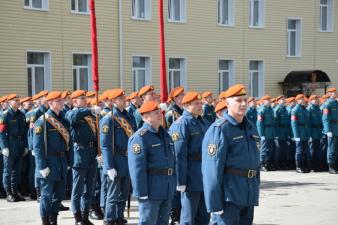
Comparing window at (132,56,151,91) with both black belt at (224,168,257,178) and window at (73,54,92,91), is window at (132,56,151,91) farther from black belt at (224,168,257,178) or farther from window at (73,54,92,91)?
black belt at (224,168,257,178)

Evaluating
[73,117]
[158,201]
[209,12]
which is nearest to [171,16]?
[209,12]

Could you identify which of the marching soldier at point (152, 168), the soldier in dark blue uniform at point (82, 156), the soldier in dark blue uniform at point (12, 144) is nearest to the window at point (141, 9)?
the soldier in dark blue uniform at point (12, 144)

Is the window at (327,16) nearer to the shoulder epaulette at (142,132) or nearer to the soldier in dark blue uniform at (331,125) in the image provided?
the soldier in dark blue uniform at (331,125)

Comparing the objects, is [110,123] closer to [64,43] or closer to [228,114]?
[228,114]

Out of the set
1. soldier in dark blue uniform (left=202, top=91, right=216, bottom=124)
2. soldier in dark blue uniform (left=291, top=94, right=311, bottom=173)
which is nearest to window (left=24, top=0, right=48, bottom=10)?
soldier in dark blue uniform (left=202, top=91, right=216, bottom=124)

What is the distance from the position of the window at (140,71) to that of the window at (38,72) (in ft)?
13.4

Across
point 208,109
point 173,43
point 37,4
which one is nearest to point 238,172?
point 208,109

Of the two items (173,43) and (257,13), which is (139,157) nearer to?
(173,43)

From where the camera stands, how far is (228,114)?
6.61 m

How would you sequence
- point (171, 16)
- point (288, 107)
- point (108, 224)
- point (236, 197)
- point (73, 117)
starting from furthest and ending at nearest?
point (171, 16) → point (288, 107) → point (73, 117) → point (108, 224) → point (236, 197)

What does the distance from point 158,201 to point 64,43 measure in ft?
49.5

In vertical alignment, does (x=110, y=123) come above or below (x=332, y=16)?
below

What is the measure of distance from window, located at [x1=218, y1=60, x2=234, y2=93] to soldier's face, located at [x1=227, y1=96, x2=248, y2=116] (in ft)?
70.2

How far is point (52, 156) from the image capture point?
9547 mm
